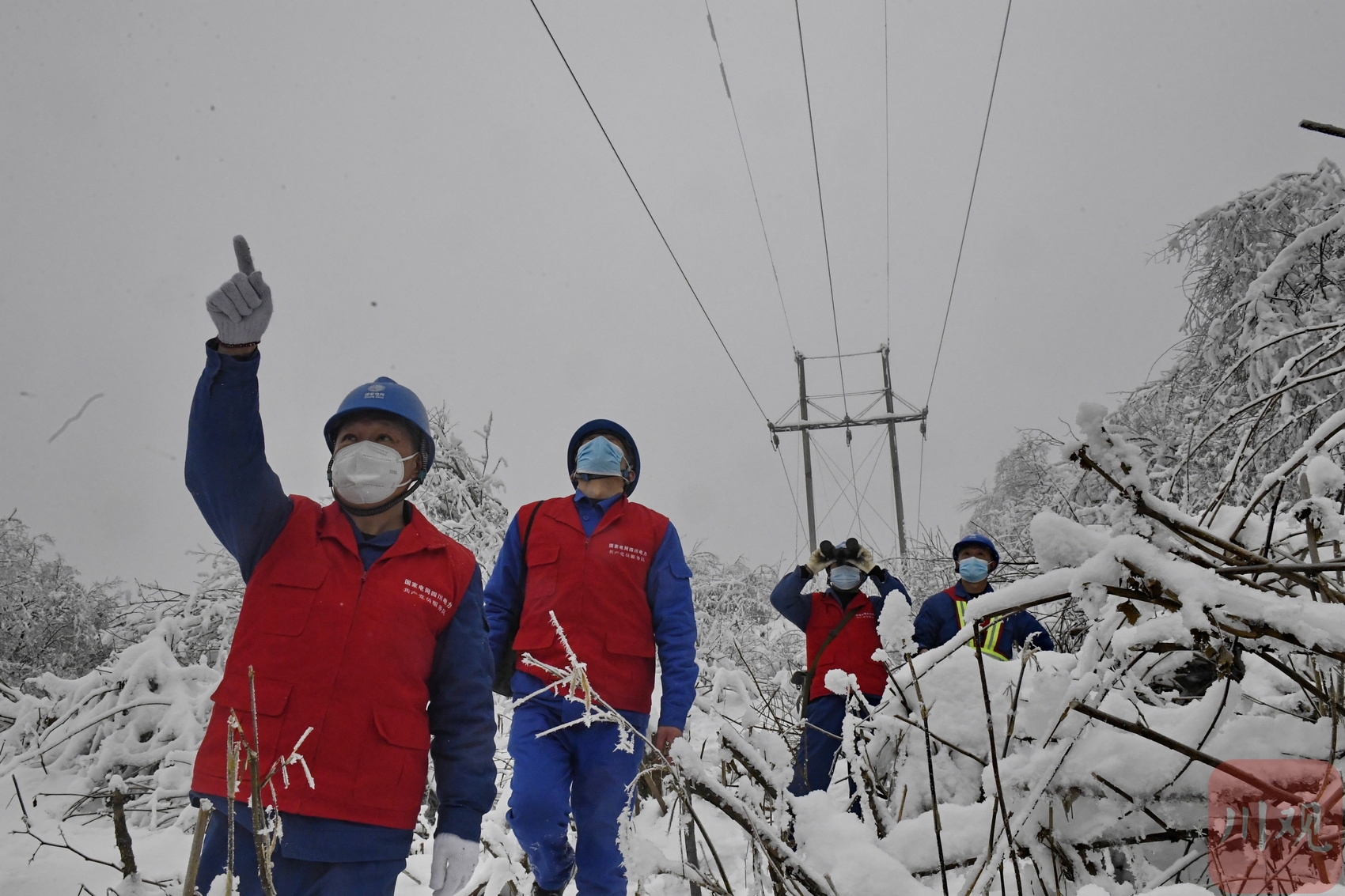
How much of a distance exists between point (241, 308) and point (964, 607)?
355cm

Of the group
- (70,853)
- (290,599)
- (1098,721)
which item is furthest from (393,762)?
(70,853)

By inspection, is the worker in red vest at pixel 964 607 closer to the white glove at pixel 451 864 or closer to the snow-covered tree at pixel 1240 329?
the snow-covered tree at pixel 1240 329

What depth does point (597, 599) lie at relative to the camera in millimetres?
3045

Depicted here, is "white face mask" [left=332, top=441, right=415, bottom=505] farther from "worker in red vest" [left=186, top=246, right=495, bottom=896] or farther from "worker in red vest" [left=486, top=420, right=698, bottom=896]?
"worker in red vest" [left=486, top=420, right=698, bottom=896]

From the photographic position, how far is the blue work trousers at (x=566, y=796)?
2.67 meters

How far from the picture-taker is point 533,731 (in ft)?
9.36

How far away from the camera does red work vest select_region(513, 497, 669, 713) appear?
2.96 metres

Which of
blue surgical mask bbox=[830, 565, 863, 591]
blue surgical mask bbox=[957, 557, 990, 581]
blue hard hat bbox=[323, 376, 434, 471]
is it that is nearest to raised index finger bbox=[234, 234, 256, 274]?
blue hard hat bbox=[323, 376, 434, 471]

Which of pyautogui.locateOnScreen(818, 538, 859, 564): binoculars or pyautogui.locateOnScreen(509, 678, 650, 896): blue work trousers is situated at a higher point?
pyautogui.locateOnScreen(818, 538, 859, 564): binoculars

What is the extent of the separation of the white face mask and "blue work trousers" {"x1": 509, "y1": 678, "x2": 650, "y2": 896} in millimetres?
1134

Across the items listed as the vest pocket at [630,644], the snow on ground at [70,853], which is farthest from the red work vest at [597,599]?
the snow on ground at [70,853]

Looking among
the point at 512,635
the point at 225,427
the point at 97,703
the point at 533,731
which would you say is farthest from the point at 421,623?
the point at 97,703

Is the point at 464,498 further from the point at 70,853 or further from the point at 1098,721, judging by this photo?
the point at 1098,721

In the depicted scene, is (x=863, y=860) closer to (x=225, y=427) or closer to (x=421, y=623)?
(x=421, y=623)
